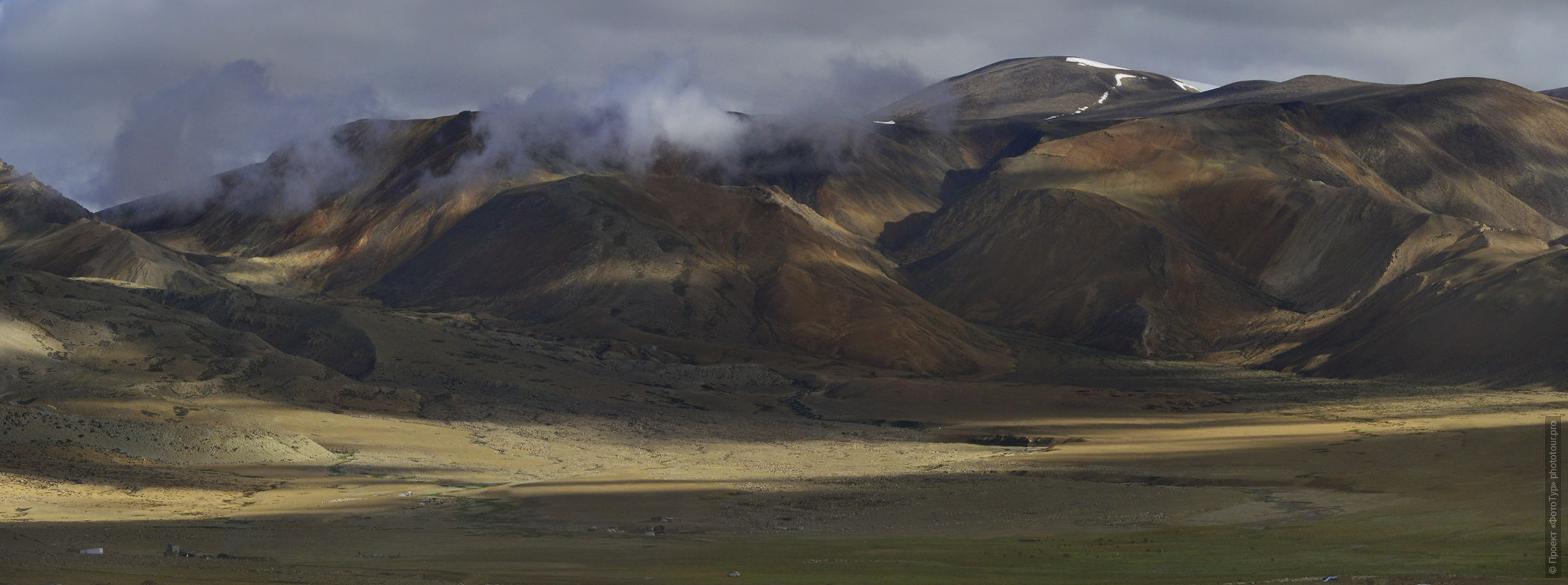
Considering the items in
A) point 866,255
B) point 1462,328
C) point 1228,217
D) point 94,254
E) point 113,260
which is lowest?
point 1462,328

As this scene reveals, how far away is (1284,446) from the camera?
69875 millimetres

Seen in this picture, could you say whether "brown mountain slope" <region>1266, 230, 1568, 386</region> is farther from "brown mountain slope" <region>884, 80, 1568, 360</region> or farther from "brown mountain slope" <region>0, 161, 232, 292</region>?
"brown mountain slope" <region>0, 161, 232, 292</region>

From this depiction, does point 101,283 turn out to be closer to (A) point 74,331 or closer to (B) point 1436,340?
(A) point 74,331

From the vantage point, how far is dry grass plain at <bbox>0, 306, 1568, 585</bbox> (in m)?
34.7

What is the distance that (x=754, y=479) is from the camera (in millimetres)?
61594

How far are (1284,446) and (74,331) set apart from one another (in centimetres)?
6400

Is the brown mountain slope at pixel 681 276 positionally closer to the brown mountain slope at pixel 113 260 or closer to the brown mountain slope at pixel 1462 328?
the brown mountain slope at pixel 113 260

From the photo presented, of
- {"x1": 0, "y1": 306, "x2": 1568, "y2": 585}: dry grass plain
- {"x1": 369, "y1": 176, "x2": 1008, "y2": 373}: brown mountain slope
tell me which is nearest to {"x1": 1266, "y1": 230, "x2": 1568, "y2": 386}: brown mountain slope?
{"x1": 0, "y1": 306, "x2": 1568, "y2": 585}: dry grass plain

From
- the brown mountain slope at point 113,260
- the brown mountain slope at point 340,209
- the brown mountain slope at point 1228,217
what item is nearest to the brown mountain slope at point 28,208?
the brown mountain slope at point 340,209

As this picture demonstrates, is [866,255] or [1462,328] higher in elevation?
[866,255]

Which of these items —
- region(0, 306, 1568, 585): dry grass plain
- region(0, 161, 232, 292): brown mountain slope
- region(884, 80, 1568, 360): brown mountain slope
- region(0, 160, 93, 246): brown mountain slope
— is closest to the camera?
region(0, 306, 1568, 585): dry grass plain

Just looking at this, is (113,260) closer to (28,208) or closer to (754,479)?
(28,208)

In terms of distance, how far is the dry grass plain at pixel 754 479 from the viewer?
114 feet

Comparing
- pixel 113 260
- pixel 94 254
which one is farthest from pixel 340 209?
pixel 113 260
